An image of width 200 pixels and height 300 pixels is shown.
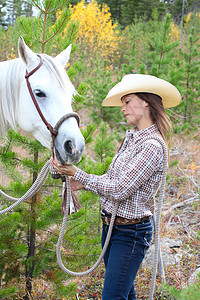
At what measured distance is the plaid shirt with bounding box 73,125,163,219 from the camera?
150 centimetres

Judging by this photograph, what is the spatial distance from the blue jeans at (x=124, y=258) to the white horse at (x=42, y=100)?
1.96ft

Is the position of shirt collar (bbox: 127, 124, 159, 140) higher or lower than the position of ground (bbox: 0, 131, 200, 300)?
higher

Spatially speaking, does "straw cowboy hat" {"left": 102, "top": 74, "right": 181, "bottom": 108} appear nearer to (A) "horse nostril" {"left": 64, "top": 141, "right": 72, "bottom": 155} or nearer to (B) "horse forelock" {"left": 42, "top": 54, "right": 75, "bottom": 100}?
(B) "horse forelock" {"left": 42, "top": 54, "right": 75, "bottom": 100}

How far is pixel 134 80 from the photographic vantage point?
1.71 meters

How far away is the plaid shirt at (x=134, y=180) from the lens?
150cm

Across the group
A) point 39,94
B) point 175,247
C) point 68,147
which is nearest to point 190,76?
point 175,247

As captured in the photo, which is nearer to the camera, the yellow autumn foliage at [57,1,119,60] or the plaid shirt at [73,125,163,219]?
the plaid shirt at [73,125,163,219]

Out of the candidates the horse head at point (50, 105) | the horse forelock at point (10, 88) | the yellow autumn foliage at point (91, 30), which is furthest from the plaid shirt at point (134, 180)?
the yellow autumn foliage at point (91, 30)

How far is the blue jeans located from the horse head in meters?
0.60

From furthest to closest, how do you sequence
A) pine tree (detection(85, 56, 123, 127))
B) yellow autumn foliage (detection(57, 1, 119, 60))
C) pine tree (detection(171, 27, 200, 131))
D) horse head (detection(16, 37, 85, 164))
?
1. yellow autumn foliage (detection(57, 1, 119, 60))
2. pine tree (detection(171, 27, 200, 131))
3. pine tree (detection(85, 56, 123, 127))
4. horse head (detection(16, 37, 85, 164))

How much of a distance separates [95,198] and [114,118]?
5.98 meters

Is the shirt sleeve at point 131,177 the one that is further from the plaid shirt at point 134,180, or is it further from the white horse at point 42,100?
the white horse at point 42,100

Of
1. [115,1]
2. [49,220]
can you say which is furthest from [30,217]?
[115,1]

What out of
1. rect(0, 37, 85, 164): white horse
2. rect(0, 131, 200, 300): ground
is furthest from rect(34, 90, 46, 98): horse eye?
rect(0, 131, 200, 300): ground
